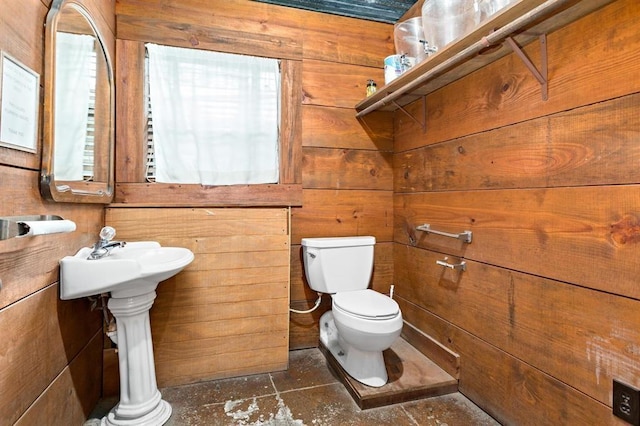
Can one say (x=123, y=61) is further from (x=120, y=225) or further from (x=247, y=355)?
(x=247, y=355)

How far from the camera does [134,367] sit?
154 centimetres

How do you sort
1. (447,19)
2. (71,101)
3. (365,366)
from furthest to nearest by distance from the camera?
(365,366)
(447,19)
(71,101)

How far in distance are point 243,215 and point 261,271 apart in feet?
1.12

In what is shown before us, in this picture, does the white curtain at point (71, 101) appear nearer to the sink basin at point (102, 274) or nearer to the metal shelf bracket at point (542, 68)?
the sink basin at point (102, 274)

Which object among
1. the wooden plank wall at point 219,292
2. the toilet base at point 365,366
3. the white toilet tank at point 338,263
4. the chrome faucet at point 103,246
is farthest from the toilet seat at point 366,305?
the chrome faucet at point 103,246

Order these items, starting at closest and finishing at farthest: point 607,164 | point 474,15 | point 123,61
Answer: point 607,164 < point 474,15 < point 123,61

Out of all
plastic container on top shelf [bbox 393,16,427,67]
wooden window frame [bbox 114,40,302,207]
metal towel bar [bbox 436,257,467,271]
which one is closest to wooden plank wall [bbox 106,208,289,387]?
wooden window frame [bbox 114,40,302,207]

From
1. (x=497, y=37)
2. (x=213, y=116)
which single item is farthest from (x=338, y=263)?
(x=497, y=37)

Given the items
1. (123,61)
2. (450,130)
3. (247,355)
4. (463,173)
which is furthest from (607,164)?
(123,61)

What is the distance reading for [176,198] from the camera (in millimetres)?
2004

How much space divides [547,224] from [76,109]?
2.00m

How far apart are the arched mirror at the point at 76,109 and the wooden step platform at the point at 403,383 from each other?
1.55m

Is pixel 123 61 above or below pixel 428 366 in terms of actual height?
above

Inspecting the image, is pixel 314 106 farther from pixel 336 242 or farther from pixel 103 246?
pixel 103 246
